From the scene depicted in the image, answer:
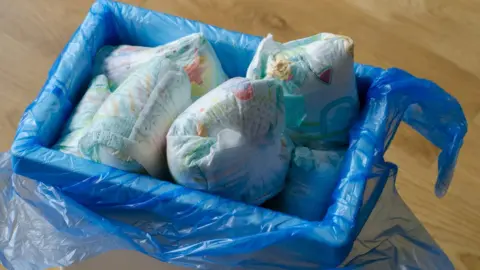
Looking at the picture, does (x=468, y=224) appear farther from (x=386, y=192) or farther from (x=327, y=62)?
(x=327, y=62)

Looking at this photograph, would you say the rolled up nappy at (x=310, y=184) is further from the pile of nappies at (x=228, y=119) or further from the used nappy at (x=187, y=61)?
the used nappy at (x=187, y=61)

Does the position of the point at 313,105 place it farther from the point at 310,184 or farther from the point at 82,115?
the point at 82,115

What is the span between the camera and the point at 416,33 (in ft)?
4.32

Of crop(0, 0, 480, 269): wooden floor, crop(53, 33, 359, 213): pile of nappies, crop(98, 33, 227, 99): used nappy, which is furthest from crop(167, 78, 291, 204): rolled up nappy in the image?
crop(0, 0, 480, 269): wooden floor

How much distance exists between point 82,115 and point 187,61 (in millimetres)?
150

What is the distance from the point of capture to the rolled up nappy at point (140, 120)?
2.30 feet

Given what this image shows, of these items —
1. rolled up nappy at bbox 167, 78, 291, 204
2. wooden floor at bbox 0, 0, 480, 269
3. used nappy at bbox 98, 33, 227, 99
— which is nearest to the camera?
rolled up nappy at bbox 167, 78, 291, 204

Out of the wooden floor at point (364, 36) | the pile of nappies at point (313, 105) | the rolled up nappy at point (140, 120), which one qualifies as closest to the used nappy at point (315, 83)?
the pile of nappies at point (313, 105)

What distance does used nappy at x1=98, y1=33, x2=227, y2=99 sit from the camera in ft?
2.70

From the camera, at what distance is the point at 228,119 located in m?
0.69

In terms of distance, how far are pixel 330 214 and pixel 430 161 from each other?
1.75 ft

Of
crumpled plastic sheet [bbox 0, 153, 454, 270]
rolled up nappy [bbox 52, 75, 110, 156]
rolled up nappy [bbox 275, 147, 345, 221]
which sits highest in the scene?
rolled up nappy [bbox 52, 75, 110, 156]

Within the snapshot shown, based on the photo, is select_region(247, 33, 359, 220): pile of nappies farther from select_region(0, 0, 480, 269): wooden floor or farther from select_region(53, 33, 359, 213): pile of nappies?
select_region(0, 0, 480, 269): wooden floor

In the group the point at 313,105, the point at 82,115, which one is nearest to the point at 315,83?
the point at 313,105
